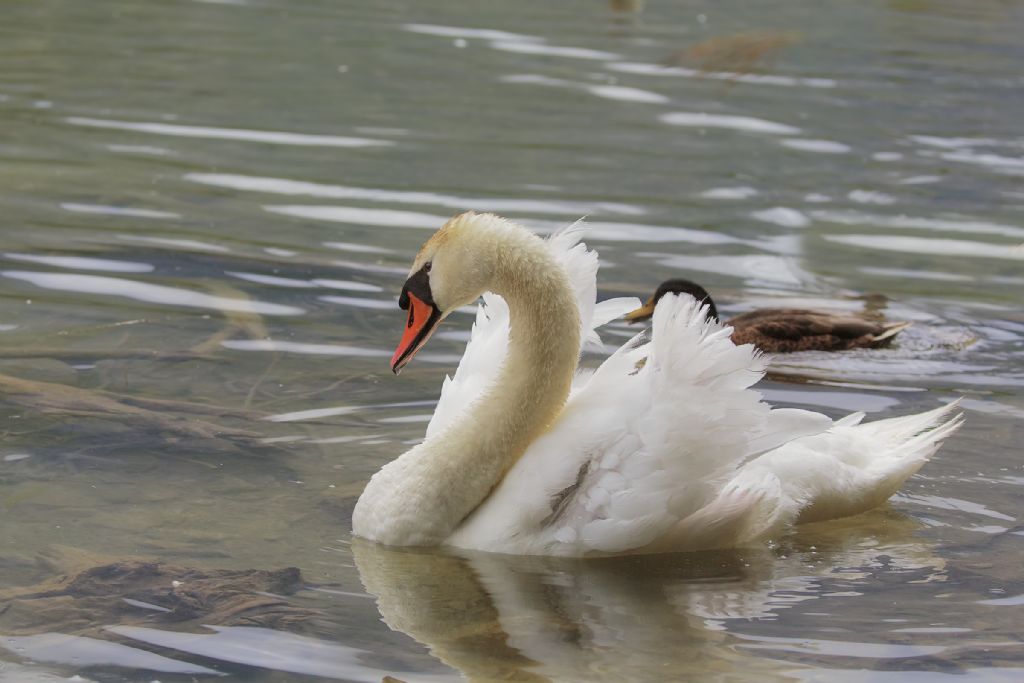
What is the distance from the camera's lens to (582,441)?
5703 mm

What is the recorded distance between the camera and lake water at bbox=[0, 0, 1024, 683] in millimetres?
5254

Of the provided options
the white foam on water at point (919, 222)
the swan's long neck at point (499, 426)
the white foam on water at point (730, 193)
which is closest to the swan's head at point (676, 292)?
the swan's long neck at point (499, 426)

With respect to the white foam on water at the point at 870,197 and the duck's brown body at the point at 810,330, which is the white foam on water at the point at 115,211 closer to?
the duck's brown body at the point at 810,330

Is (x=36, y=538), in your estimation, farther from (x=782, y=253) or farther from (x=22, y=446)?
(x=782, y=253)

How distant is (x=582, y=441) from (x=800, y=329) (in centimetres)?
320

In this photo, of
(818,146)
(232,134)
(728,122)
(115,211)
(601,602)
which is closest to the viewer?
(601,602)

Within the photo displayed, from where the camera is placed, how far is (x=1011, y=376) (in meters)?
8.27

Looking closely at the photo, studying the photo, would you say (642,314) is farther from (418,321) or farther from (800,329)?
(418,321)

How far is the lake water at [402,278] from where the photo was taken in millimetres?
5254

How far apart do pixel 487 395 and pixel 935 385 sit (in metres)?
2.94

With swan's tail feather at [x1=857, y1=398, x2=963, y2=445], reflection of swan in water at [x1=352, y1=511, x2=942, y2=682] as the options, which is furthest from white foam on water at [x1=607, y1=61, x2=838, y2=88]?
reflection of swan in water at [x1=352, y1=511, x2=942, y2=682]

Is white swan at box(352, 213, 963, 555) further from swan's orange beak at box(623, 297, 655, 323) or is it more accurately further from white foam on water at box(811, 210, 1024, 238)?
white foam on water at box(811, 210, 1024, 238)

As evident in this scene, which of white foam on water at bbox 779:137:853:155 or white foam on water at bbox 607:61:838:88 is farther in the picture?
white foam on water at bbox 607:61:838:88

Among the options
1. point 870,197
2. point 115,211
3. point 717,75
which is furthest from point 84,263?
point 717,75
